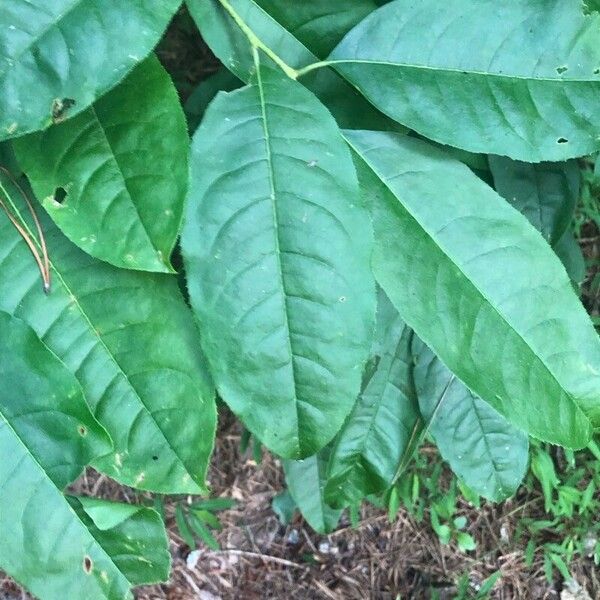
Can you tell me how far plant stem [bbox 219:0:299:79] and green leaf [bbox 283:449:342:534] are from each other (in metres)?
0.80

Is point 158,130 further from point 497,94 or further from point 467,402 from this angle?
point 467,402

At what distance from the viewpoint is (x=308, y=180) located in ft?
2.44

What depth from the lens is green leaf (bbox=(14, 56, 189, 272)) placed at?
2.45 ft

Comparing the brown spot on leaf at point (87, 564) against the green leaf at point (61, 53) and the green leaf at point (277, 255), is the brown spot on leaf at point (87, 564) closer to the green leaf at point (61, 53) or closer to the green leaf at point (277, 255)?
the green leaf at point (277, 255)

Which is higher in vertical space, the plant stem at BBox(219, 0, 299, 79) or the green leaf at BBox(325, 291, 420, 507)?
the plant stem at BBox(219, 0, 299, 79)

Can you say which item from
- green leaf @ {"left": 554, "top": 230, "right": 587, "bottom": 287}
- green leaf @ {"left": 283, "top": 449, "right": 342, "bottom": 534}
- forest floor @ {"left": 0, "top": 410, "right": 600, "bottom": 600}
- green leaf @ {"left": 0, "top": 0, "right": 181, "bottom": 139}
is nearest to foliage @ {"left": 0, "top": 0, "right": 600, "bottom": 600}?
green leaf @ {"left": 0, "top": 0, "right": 181, "bottom": 139}

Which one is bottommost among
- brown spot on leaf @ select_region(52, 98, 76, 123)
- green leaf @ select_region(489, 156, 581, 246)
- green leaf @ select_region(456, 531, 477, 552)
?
green leaf @ select_region(456, 531, 477, 552)

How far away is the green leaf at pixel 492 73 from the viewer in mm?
795

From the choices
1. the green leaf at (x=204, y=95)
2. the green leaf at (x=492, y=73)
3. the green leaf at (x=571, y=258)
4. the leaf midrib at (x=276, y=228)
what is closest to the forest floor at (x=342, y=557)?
A: the green leaf at (x=571, y=258)

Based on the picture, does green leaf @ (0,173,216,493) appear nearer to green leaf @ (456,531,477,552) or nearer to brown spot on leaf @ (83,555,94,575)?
brown spot on leaf @ (83,555,94,575)

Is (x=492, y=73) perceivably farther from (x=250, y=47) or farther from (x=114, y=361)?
(x=114, y=361)

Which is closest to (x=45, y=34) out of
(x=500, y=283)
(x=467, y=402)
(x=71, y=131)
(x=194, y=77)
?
(x=71, y=131)

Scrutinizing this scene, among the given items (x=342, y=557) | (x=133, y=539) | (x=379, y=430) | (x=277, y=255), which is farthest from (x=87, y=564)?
(x=342, y=557)

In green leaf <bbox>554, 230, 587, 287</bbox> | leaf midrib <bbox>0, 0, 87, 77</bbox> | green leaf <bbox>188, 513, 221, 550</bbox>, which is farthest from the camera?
green leaf <bbox>188, 513, 221, 550</bbox>
